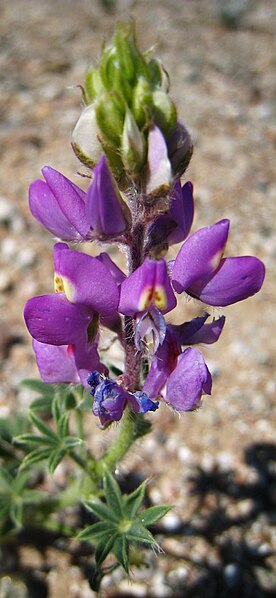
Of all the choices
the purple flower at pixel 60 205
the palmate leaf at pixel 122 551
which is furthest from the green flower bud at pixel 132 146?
the palmate leaf at pixel 122 551

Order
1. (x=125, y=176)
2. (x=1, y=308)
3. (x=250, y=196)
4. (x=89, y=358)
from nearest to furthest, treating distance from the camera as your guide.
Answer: (x=125, y=176) → (x=89, y=358) → (x=1, y=308) → (x=250, y=196)

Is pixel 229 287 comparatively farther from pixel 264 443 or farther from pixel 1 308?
pixel 1 308

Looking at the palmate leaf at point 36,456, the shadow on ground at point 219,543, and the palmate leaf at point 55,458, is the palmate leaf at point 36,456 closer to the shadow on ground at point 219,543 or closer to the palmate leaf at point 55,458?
the palmate leaf at point 55,458

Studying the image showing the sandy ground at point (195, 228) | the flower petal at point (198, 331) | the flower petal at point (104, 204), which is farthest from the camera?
the sandy ground at point (195, 228)

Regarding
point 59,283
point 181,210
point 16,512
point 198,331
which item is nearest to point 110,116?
point 181,210

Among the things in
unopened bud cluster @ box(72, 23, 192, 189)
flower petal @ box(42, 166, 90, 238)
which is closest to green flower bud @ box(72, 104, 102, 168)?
unopened bud cluster @ box(72, 23, 192, 189)

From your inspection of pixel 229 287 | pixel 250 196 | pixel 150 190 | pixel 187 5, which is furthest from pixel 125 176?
pixel 187 5

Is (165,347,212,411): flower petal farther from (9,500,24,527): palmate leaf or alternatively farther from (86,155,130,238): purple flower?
(9,500,24,527): palmate leaf
